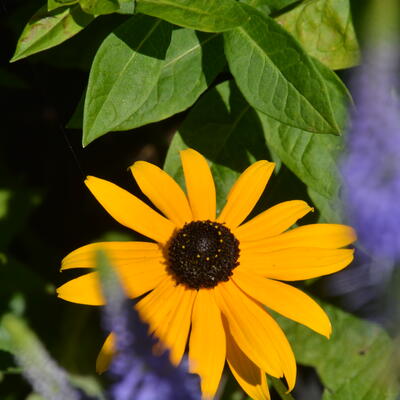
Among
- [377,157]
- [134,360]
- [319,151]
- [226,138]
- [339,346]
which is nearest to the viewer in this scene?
[134,360]

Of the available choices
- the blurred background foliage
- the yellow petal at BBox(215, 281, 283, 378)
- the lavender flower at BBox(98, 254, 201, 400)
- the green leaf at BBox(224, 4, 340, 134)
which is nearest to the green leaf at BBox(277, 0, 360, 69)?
the blurred background foliage

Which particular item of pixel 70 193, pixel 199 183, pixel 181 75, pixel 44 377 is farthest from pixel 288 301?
pixel 70 193

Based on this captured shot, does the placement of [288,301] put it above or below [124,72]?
below

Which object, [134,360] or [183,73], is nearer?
[134,360]

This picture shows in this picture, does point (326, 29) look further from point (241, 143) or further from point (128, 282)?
point (128, 282)

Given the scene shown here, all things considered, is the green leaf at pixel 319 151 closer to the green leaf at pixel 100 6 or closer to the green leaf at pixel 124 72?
the green leaf at pixel 124 72

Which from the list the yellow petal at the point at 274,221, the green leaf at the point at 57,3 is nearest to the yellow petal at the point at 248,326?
the yellow petal at the point at 274,221
